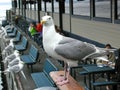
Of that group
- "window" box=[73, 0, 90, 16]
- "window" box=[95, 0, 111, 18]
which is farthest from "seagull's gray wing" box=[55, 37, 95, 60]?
"window" box=[73, 0, 90, 16]

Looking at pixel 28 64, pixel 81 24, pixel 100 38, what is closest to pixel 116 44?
pixel 100 38

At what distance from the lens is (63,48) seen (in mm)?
4410

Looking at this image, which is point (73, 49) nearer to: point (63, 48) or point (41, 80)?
point (63, 48)

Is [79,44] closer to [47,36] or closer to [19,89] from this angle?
[47,36]

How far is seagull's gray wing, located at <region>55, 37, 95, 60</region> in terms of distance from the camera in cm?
443

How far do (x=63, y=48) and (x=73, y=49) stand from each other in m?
0.15

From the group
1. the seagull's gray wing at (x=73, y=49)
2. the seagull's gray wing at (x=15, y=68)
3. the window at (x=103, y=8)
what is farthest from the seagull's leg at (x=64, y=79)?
the window at (x=103, y=8)

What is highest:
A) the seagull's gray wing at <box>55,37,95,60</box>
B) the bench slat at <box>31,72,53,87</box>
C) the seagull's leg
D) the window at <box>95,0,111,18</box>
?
the window at <box>95,0,111,18</box>

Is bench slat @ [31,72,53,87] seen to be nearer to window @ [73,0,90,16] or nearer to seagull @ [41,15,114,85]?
seagull @ [41,15,114,85]

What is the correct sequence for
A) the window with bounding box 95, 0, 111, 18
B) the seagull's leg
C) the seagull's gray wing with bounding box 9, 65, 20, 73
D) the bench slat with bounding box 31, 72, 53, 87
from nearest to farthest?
1. the seagull's leg
2. the bench slat with bounding box 31, 72, 53, 87
3. the seagull's gray wing with bounding box 9, 65, 20, 73
4. the window with bounding box 95, 0, 111, 18

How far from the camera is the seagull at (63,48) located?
425cm

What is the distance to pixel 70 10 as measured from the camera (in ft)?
45.4

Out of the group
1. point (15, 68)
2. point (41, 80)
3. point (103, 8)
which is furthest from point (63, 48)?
point (103, 8)

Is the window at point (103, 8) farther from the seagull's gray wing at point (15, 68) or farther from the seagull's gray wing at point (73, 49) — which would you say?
the seagull's gray wing at point (73, 49)
